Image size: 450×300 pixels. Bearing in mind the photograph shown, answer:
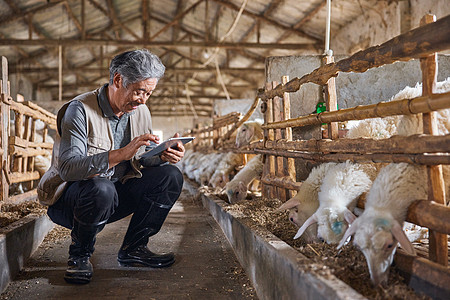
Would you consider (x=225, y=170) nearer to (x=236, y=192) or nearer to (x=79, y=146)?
(x=236, y=192)

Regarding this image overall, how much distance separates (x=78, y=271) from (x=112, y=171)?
714mm

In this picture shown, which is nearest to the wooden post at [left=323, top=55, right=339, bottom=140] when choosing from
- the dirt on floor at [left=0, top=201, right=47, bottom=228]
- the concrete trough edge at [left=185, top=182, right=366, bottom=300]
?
the concrete trough edge at [left=185, top=182, right=366, bottom=300]

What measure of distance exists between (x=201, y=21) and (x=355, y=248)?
16.0 m

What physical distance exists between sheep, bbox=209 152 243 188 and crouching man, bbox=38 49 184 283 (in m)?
3.93

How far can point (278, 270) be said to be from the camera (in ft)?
6.45

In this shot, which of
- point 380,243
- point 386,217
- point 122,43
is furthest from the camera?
point 122,43

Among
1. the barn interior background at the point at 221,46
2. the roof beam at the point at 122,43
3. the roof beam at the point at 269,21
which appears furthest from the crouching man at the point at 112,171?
the roof beam at the point at 269,21

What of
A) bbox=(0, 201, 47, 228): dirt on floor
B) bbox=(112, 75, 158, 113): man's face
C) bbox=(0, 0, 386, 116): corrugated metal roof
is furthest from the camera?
Result: bbox=(0, 0, 386, 116): corrugated metal roof

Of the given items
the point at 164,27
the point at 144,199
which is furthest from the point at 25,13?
the point at 144,199

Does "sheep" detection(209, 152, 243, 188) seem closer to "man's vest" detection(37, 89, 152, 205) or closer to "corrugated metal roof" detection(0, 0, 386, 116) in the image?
"man's vest" detection(37, 89, 152, 205)

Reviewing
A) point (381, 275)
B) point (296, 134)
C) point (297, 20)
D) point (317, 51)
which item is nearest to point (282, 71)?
point (296, 134)

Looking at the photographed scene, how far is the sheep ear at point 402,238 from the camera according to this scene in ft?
5.88

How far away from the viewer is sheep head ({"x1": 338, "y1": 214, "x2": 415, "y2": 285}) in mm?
1755

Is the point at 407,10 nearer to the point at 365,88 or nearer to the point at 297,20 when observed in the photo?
the point at 297,20
